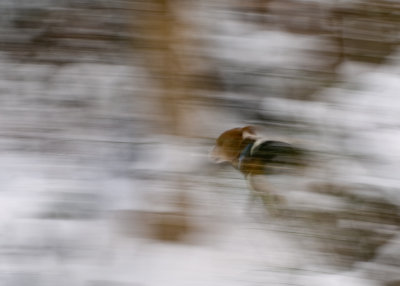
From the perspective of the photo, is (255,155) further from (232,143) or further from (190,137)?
(190,137)

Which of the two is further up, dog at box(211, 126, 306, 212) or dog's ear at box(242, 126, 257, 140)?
dog's ear at box(242, 126, 257, 140)

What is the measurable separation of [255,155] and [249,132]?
0.06m

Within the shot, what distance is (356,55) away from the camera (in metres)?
1.32

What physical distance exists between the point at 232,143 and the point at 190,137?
11cm

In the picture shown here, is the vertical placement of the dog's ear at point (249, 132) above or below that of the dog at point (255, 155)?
above

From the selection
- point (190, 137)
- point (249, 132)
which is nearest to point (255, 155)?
point (249, 132)

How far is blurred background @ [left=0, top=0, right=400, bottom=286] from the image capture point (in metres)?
1.18

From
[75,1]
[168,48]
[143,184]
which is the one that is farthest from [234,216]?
[75,1]

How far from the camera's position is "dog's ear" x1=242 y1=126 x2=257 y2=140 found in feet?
4.13

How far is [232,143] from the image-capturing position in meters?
1.26

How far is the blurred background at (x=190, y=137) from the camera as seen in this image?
1177 mm

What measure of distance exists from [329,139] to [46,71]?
758 millimetres

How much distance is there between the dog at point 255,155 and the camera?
1239 mm

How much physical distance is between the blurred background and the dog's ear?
0.02 meters
